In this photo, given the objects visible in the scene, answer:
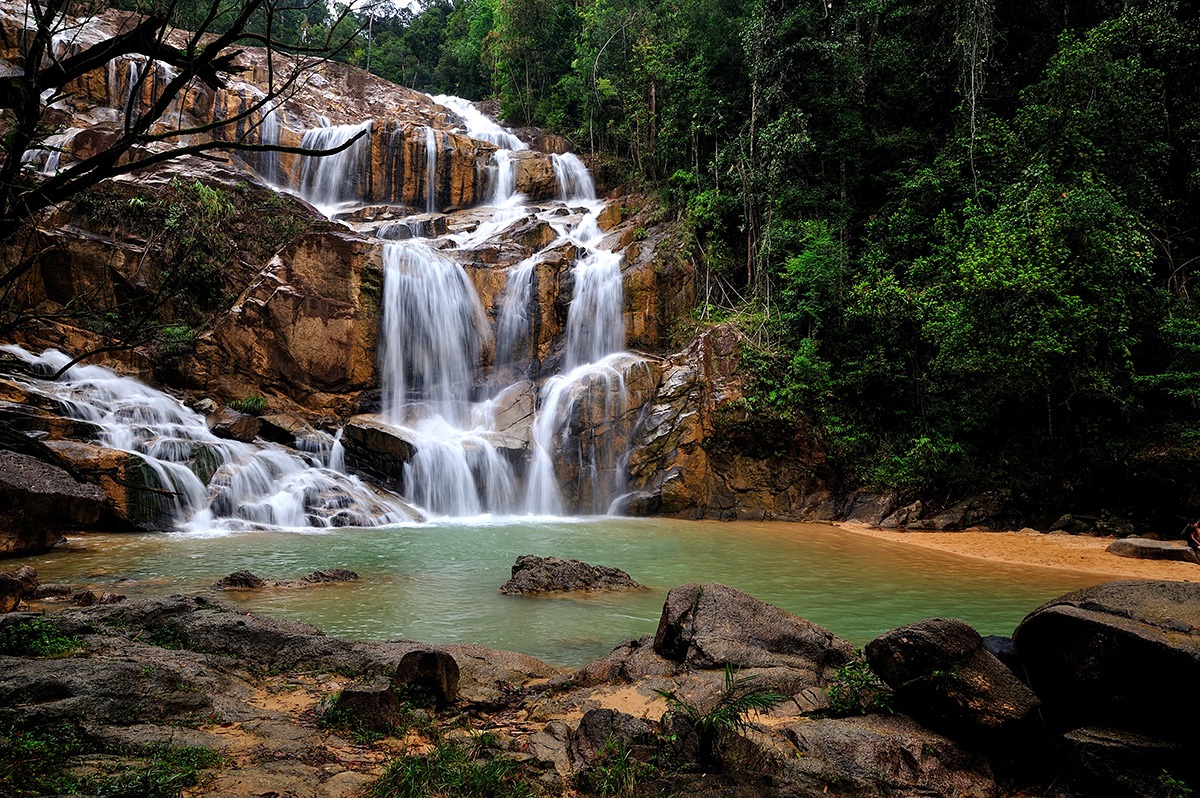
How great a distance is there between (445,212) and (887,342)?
18.8 meters

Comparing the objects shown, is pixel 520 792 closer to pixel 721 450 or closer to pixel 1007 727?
pixel 1007 727

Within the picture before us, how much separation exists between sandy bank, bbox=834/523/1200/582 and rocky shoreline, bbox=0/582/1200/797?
24.0 ft

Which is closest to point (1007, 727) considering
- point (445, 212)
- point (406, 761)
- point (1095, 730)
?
point (1095, 730)

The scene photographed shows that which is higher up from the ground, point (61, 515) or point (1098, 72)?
point (1098, 72)

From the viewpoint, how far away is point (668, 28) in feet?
87.6

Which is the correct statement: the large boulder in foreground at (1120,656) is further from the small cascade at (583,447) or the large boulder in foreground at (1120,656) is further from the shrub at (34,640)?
the small cascade at (583,447)

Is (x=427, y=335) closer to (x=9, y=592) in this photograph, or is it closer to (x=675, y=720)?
(x=9, y=592)

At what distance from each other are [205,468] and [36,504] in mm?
3979

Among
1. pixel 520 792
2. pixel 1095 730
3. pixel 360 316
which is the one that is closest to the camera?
pixel 520 792

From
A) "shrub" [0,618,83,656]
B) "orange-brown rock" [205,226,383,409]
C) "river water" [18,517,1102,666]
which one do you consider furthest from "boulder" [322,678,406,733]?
"orange-brown rock" [205,226,383,409]

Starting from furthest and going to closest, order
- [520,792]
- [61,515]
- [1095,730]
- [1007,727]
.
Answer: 1. [61,515]
2. [1007,727]
3. [1095,730]
4. [520,792]

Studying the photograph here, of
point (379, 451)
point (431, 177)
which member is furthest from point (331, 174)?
point (379, 451)

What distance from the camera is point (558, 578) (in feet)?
27.7

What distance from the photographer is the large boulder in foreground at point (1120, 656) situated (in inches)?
124
